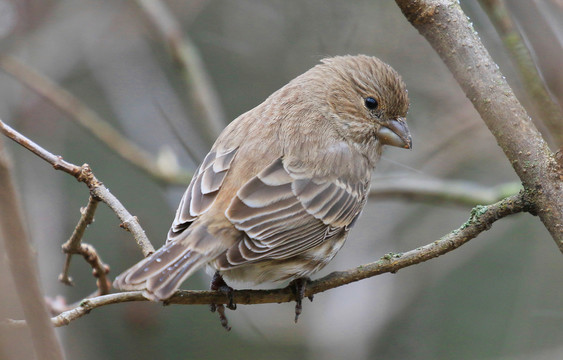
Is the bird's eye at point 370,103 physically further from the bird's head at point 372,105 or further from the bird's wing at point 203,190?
the bird's wing at point 203,190

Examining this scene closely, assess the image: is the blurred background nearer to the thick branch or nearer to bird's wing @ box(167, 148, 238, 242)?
bird's wing @ box(167, 148, 238, 242)

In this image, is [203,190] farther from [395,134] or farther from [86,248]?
[395,134]

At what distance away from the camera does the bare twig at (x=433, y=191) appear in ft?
15.5

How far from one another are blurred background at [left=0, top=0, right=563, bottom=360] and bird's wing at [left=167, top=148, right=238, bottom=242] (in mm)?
1334

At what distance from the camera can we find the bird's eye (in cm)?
421

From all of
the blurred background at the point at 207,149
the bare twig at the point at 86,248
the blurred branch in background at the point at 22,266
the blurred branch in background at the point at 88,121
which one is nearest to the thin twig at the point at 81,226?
the bare twig at the point at 86,248

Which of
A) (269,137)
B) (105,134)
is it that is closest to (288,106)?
(269,137)

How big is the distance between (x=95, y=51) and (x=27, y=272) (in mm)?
5340

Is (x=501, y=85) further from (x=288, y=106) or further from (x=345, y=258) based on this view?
(x=345, y=258)

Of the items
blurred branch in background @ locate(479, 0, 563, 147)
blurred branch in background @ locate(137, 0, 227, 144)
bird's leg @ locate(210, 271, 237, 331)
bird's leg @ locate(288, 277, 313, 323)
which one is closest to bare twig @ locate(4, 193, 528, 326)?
bird's leg @ locate(210, 271, 237, 331)

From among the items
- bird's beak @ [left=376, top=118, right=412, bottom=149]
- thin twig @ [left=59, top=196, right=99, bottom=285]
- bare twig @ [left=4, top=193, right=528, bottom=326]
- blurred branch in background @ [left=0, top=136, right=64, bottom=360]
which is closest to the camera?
blurred branch in background @ [left=0, top=136, right=64, bottom=360]

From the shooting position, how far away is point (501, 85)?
2475 mm

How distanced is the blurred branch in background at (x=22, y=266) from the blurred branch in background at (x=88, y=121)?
361 centimetres

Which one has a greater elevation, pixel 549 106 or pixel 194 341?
pixel 194 341
